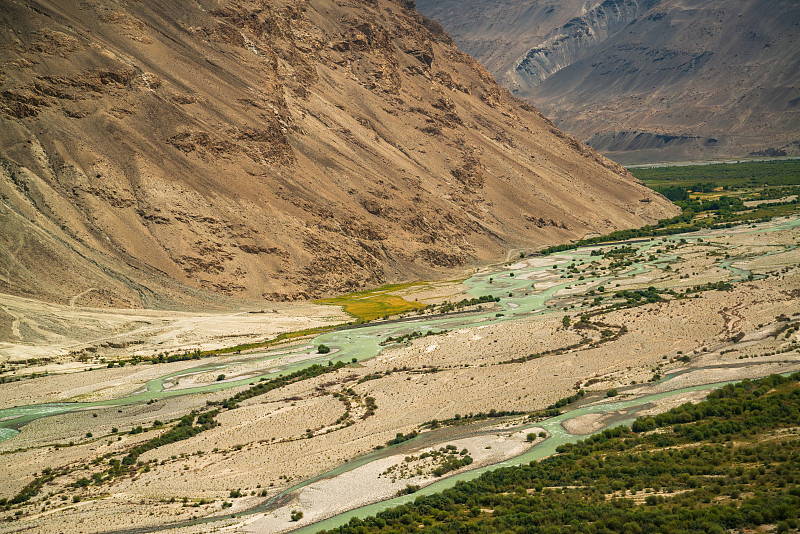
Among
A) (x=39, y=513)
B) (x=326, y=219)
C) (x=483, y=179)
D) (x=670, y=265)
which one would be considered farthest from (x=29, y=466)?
Answer: (x=483, y=179)

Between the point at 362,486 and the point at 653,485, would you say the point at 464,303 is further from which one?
the point at 653,485

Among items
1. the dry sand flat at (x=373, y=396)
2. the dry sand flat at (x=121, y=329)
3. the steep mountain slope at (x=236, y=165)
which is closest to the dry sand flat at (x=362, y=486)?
the dry sand flat at (x=373, y=396)

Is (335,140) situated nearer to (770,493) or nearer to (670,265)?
(670,265)

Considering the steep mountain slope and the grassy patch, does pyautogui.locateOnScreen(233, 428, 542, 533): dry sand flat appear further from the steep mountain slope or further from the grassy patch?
the steep mountain slope

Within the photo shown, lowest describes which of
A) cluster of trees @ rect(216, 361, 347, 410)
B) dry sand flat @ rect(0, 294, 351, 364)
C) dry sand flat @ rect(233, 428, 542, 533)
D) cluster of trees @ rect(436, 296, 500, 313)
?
dry sand flat @ rect(233, 428, 542, 533)

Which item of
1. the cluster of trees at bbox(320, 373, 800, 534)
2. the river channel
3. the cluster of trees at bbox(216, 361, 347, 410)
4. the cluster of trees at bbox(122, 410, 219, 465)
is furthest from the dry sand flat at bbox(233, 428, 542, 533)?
the river channel
